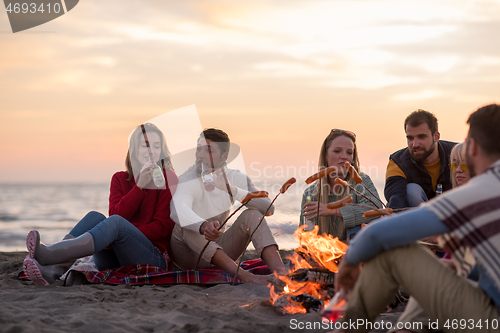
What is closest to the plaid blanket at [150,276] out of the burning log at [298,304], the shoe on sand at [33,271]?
the shoe on sand at [33,271]

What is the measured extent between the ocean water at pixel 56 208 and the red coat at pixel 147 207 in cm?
186

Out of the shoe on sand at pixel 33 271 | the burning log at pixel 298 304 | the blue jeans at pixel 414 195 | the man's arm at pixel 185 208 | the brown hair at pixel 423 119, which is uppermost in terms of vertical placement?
the brown hair at pixel 423 119

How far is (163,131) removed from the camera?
4484mm

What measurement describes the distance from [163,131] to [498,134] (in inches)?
134

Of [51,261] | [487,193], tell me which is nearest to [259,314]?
[487,193]

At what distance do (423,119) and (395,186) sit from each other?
0.81 meters

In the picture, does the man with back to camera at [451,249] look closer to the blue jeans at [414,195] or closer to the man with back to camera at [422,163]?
the blue jeans at [414,195]

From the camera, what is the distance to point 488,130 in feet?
5.51

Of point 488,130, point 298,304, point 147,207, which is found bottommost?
point 298,304

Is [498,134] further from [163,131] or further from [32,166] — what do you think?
[32,166]

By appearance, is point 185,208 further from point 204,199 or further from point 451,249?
point 451,249

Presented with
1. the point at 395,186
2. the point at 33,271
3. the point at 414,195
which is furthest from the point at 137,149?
the point at 414,195

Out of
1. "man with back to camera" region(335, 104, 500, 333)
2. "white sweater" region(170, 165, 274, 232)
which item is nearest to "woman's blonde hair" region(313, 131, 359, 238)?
"white sweater" region(170, 165, 274, 232)

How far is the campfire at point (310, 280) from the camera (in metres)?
2.81
